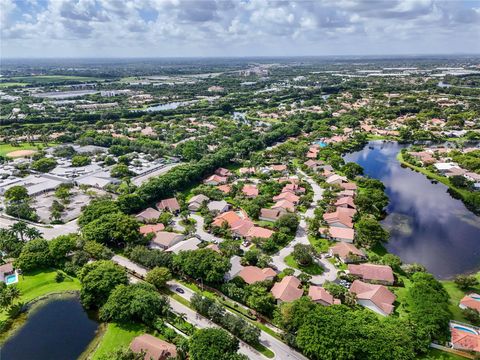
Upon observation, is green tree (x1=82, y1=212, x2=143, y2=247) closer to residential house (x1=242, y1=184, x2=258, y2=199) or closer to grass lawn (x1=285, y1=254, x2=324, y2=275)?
grass lawn (x1=285, y1=254, x2=324, y2=275)

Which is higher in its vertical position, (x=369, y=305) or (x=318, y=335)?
(x=318, y=335)

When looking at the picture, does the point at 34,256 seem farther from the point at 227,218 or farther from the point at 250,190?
the point at 250,190

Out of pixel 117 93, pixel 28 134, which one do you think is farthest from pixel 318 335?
pixel 117 93

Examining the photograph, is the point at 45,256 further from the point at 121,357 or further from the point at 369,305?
the point at 369,305

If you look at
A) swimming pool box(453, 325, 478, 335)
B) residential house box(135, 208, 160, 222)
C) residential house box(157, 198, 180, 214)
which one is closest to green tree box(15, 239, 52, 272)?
residential house box(135, 208, 160, 222)

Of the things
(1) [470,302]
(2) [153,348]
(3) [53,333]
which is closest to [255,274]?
(2) [153,348]

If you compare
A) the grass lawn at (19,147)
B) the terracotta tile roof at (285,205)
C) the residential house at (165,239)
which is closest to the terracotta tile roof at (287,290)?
the residential house at (165,239)
